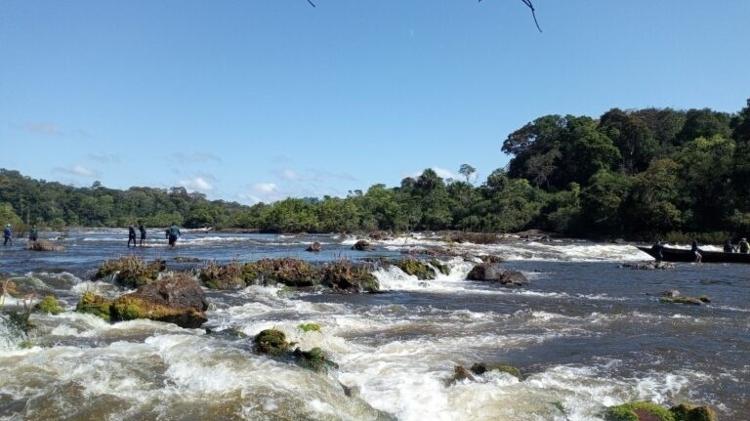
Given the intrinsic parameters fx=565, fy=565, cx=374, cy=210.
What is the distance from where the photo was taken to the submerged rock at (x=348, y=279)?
20.1 m

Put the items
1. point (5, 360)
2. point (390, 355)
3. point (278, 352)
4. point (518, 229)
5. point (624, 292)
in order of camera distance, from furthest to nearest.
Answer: point (518, 229) → point (624, 292) → point (390, 355) → point (278, 352) → point (5, 360)

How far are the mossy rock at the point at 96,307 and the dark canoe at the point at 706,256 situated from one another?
2973cm

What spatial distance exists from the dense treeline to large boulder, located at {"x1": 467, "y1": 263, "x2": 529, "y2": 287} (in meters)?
30.8

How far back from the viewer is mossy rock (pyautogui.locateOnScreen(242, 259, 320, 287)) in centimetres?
2012

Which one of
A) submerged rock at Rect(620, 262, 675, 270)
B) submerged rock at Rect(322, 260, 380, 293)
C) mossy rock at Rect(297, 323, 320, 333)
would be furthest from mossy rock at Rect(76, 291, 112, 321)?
submerged rock at Rect(620, 262, 675, 270)

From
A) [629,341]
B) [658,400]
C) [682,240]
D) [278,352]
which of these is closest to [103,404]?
[278,352]

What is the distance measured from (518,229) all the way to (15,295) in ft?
205

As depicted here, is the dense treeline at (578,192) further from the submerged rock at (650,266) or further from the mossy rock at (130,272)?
the mossy rock at (130,272)

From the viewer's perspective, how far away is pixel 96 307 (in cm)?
1292

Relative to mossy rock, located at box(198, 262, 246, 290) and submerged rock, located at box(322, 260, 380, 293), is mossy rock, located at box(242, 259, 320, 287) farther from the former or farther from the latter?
submerged rock, located at box(322, 260, 380, 293)

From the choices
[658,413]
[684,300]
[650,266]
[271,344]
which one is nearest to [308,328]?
[271,344]

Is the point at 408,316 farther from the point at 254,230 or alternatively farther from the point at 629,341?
the point at 254,230

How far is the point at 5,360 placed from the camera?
8883 mm

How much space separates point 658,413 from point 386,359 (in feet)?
15.1
